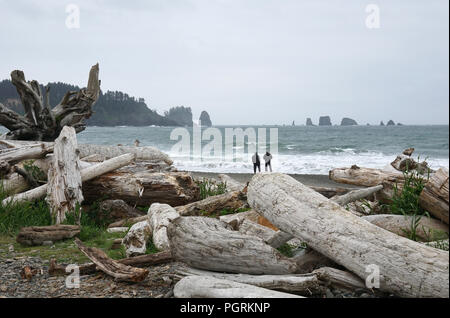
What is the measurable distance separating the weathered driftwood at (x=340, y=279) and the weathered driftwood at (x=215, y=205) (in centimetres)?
395

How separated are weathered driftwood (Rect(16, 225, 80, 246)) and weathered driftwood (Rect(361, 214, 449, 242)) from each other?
4572mm

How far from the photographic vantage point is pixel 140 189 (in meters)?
8.30

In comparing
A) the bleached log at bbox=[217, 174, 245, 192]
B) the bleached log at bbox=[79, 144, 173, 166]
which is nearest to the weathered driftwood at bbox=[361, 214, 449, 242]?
the bleached log at bbox=[217, 174, 245, 192]

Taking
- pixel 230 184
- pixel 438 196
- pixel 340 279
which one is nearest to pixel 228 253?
pixel 340 279

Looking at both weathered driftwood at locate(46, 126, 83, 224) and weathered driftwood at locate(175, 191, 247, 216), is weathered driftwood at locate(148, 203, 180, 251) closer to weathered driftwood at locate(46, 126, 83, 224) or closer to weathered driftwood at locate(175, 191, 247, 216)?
weathered driftwood at locate(175, 191, 247, 216)

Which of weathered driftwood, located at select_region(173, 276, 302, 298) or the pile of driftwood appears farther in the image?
the pile of driftwood

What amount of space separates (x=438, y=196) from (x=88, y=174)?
646 centimetres

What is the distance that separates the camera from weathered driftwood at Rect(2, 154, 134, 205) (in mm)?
7657

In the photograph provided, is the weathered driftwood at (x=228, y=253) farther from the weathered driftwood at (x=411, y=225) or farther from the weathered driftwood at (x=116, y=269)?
the weathered driftwood at (x=411, y=225)

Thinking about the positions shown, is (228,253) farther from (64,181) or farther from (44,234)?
(64,181)
